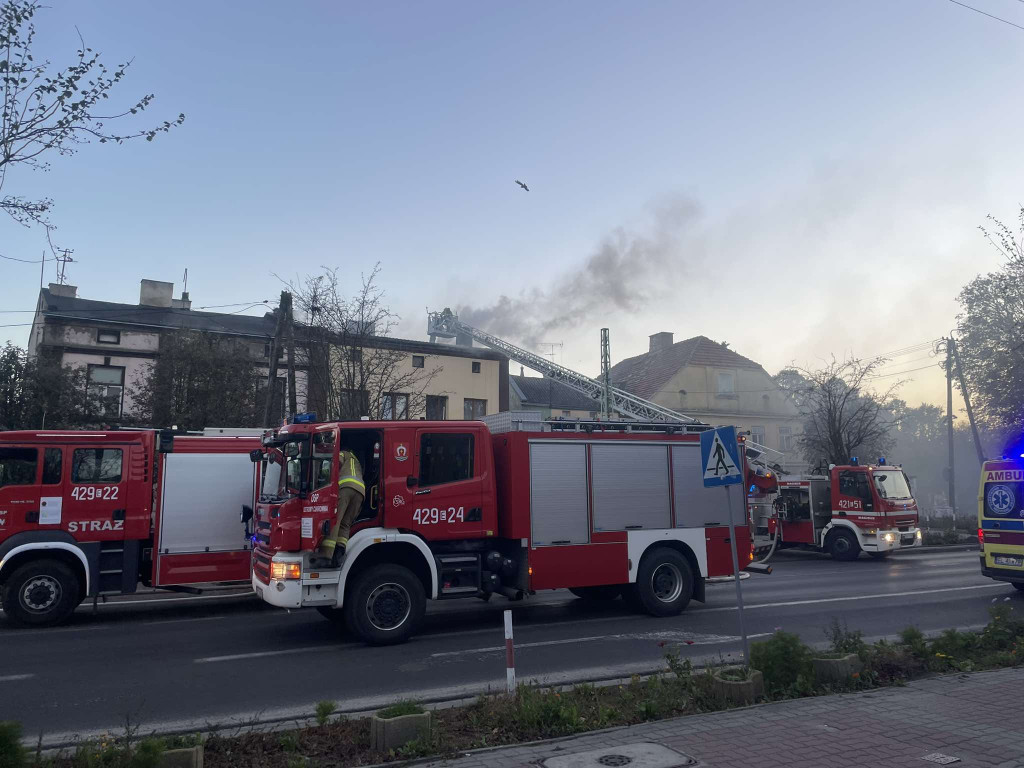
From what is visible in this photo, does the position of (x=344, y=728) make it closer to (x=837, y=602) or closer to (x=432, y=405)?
(x=837, y=602)

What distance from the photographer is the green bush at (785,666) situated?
6.88m

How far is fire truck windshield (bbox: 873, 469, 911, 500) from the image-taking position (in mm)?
22016

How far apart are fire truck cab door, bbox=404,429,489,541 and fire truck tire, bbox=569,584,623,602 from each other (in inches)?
129

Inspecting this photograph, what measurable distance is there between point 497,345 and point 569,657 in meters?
40.5

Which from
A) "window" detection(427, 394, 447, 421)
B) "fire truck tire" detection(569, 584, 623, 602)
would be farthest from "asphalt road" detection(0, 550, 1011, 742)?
"window" detection(427, 394, 447, 421)

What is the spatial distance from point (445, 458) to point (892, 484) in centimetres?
1720

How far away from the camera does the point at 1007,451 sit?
14.5 m

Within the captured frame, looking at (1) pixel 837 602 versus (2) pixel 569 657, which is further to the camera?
(1) pixel 837 602

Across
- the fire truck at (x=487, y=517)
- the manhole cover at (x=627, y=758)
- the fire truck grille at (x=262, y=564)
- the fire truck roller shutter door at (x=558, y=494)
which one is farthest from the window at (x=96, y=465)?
the manhole cover at (x=627, y=758)

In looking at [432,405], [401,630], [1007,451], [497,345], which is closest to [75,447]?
[401,630]

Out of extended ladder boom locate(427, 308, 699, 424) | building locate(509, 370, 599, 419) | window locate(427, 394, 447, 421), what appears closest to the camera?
window locate(427, 394, 447, 421)

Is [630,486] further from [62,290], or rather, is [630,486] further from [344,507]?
[62,290]

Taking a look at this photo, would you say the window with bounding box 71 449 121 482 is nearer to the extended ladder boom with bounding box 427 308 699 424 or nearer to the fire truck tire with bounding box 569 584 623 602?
the fire truck tire with bounding box 569 584 623 602

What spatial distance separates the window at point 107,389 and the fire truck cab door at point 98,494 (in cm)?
1577
